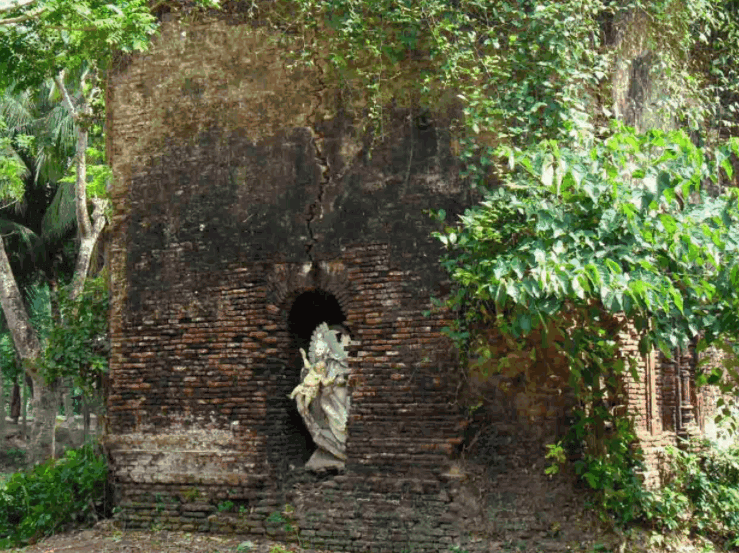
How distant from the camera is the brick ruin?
9.84m

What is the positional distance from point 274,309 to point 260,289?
9.6 inches

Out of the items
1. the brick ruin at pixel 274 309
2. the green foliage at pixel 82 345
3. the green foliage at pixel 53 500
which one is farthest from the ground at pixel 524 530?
the green foliage at pixel 82 345

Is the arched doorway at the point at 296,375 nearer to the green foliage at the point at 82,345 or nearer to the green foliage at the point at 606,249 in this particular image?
the green foliage at the point at 606,249

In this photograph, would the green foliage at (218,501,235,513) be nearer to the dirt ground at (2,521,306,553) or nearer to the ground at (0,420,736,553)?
the dirt ground at (2,521,306,553)

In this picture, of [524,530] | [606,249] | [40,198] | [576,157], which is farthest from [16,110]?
[606,249]

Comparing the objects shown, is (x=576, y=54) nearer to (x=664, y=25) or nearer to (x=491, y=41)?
(x=491, y=41)

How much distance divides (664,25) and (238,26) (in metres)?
4.37

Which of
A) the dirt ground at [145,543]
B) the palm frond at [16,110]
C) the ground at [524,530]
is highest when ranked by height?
the palm frond at [16,110]

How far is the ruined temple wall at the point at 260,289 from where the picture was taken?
9.92 m

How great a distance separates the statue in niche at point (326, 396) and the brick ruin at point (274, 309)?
0.18 m

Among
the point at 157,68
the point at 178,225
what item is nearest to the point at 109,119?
the point at 157,68

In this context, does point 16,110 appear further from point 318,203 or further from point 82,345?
point 318,203

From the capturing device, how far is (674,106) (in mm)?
10734

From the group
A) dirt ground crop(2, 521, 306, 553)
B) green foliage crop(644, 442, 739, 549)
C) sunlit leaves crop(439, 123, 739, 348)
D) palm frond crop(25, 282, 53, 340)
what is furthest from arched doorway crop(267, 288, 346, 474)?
palm frond crop(25, 282, 53, 340)
